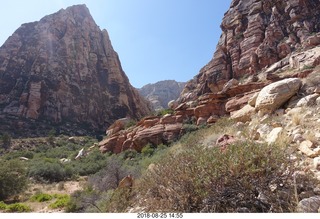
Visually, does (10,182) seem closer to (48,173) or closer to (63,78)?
(48,173)

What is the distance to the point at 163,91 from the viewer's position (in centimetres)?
13012

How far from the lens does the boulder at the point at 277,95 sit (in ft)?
29.3

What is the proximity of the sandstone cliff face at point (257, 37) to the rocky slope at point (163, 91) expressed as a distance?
227ft

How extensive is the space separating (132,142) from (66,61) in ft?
146

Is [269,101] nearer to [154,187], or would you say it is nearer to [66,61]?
[154,187]

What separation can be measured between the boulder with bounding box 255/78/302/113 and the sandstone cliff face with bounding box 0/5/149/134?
4561 cm

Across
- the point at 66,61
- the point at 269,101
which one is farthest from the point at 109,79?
the point at 269,101

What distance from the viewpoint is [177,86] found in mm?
133875

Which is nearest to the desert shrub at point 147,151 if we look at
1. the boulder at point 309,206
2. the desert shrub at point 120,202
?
the desert shrub at point 120,202

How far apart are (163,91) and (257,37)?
89.5 metres

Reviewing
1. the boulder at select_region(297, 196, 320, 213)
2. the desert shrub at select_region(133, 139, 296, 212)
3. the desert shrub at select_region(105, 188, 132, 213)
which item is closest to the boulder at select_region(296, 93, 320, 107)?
the desert shrub at select_region(133, 139, 296, 212)

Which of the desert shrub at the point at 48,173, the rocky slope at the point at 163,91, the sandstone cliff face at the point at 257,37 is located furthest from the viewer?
the rocky slope at the point at 163,91

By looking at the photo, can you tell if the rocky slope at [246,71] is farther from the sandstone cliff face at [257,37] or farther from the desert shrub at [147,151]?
the desert shrub at [147,151]

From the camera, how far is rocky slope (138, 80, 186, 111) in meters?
120
